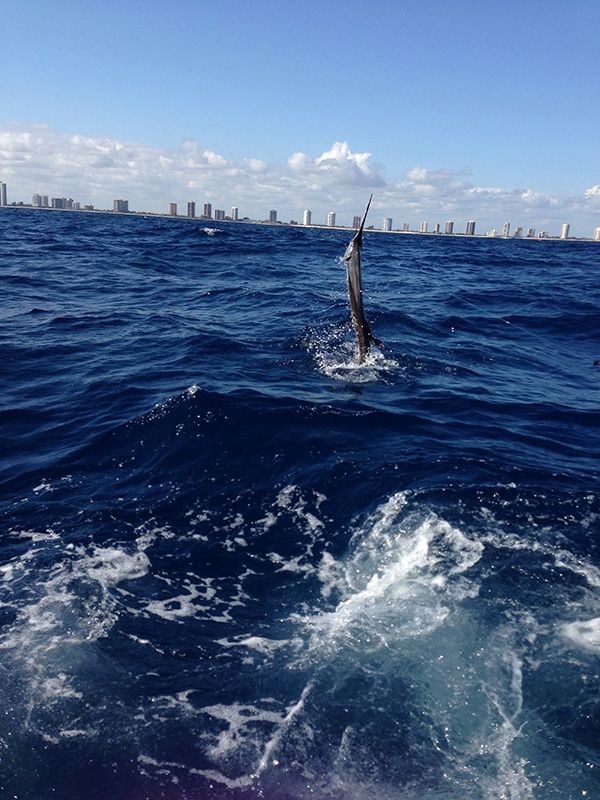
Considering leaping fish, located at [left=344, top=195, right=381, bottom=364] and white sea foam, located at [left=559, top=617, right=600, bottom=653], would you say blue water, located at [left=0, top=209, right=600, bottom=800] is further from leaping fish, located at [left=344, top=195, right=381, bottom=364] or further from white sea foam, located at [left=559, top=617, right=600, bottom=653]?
leaping fish, located at [left=344, top=195, right=381, bottom=364]

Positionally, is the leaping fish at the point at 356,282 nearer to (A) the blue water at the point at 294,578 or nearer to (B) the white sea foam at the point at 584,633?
(A) the blue water at the point at 294,578

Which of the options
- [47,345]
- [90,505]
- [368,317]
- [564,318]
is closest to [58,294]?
[47,345]

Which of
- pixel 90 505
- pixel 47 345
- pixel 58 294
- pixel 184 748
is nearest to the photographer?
pixel 184 748

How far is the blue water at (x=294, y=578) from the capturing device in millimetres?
4219

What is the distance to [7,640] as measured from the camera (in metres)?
5.09

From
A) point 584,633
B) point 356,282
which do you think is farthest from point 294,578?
point 356,282

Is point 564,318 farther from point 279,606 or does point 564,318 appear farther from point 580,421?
point 279,606

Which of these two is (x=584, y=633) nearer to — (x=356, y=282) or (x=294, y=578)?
(x=294, y=578)

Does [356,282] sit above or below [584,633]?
above

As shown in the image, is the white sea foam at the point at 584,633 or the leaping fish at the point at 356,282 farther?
the leaping fish at the point at 356,282

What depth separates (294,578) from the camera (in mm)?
6117

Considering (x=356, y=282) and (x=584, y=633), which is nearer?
(x=584, y=633)

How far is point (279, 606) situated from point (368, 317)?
44.2 feet

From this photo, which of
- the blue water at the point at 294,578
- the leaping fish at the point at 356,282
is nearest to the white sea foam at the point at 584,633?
the blue water at the point at 294,578
